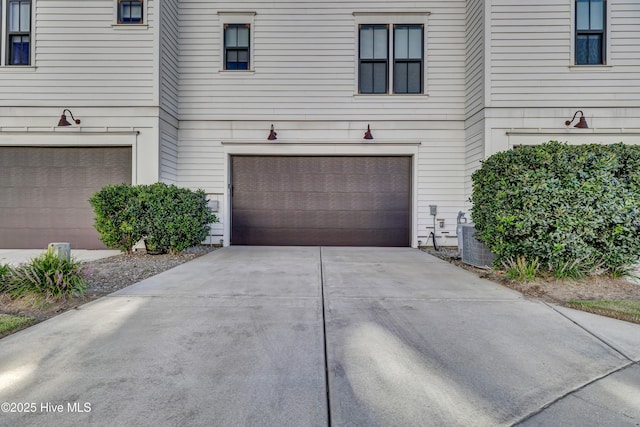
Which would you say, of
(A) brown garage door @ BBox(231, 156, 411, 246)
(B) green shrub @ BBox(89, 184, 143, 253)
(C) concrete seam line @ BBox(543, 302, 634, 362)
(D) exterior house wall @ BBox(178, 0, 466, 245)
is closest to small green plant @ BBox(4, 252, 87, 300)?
(B) green shrub @ BBox(89, 184, 143, 253)

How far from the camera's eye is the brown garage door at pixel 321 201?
24.1 ft

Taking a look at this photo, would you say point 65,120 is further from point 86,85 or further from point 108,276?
point 108,276

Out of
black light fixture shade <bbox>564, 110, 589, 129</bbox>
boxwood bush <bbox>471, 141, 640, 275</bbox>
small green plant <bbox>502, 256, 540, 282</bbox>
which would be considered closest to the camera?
boxwood bush <bbox>471, 141, 640, 275</bbox>

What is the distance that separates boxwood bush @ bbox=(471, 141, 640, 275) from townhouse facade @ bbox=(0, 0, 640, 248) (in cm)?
276

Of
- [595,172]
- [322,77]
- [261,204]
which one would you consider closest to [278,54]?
[322,77]

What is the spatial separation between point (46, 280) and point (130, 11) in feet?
20.8

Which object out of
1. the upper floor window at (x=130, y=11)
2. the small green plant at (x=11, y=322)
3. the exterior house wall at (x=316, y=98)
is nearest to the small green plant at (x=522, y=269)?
the exterior house wall at (x=316, y=98)

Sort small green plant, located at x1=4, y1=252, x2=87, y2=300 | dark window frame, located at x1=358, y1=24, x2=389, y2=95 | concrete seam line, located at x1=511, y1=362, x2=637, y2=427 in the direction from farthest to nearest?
dark window frame, located at x1=358, y1=24, x2=389, y2=95 → small green plant, located at x1=4, y1=252, x2=87, y2=300 → concrete seam line, located at x1=511, y1=362, x2=637, y2=427

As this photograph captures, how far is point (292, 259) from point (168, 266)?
1971mm

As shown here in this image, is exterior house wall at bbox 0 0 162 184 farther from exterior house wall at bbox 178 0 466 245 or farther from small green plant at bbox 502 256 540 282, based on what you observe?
small green plant at bbox 502 256 540 282

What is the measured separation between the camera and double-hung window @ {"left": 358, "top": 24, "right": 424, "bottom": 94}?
23.5 feet

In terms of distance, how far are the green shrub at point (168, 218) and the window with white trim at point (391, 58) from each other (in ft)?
15.3

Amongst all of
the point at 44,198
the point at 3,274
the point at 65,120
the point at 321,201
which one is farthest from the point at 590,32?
the point at 44,198

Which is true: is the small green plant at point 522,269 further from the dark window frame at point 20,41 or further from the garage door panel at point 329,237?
the dark window frame at point 20,41
